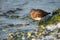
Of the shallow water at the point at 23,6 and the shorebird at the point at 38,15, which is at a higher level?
the shorebird at the point at 38,15

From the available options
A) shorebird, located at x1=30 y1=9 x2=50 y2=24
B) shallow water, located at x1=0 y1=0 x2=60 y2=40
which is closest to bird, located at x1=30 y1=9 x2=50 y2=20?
shorebird, located at x1=30 y1=9 x2=50 y2=24

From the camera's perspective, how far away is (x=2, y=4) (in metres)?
12.6

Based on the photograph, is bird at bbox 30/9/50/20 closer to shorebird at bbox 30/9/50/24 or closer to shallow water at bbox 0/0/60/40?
shorebird at bbox 30/9/50/24

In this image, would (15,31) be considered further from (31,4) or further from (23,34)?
(31,4)

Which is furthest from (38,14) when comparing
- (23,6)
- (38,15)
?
(23,6)

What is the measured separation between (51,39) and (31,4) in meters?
5.33

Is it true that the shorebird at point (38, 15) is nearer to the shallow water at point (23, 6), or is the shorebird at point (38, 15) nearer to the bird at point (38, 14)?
the bird at point (38, 14)

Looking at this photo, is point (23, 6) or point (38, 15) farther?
point (23, 6)

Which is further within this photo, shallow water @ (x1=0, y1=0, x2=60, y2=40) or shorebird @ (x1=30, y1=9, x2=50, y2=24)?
shorebird @ (x1=30, y1=9, x2=50, y2=24)

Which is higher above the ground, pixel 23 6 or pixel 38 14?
pixel 38 14

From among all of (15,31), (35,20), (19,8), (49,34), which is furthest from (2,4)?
(49,34)

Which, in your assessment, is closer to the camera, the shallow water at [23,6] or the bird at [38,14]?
the shallow water at [23,6]

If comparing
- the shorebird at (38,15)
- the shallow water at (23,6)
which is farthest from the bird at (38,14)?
the shallow water at (23,6)

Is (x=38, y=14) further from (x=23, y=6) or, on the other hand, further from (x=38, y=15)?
(x=23, y=6)
